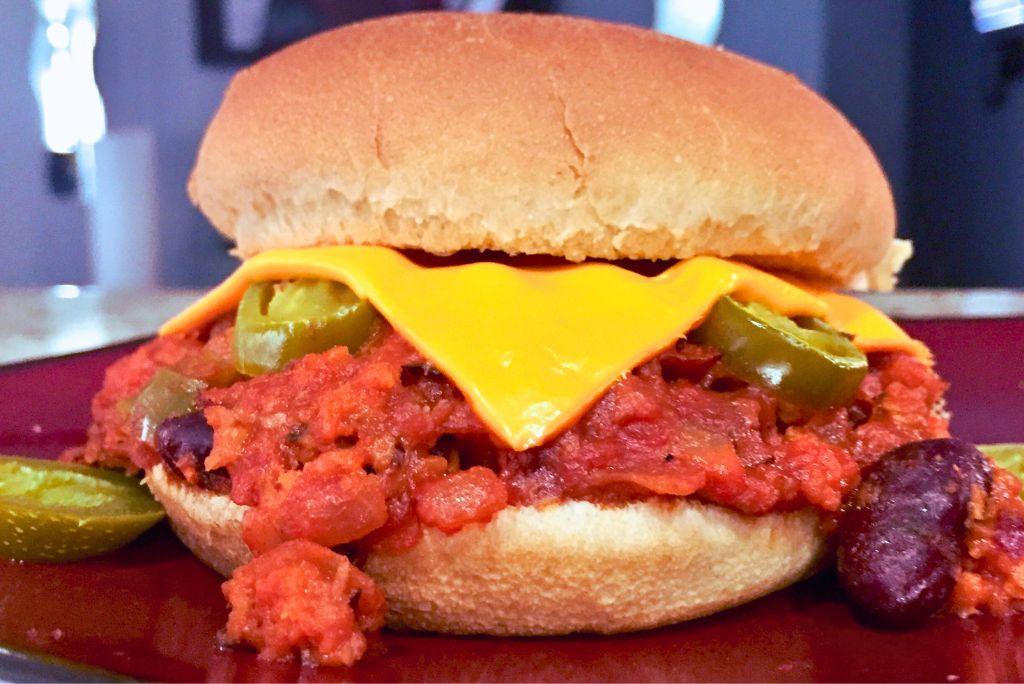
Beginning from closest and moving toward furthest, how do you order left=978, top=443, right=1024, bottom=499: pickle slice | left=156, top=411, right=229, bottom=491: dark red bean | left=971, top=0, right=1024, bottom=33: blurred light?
left=156, top=411, right=229, bottom=491: dark red bean → left=978, top=443, right=1024, bottom=499: pickle slice → left=971, top=0, right=1024, bottom=33: blurred light

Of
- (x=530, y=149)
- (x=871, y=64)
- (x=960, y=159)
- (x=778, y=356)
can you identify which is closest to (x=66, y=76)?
(x=871, y=64)

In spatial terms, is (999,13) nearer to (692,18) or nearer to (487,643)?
(692,18)

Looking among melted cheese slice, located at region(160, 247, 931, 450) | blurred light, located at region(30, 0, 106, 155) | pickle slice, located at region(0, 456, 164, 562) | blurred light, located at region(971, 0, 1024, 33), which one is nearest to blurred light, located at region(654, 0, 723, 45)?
blurred light, located at region(971, 0, 1024, 33)

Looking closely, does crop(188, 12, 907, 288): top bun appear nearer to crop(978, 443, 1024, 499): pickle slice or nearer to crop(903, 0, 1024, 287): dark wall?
crop(978, 443, 1024, 499): pickle slice

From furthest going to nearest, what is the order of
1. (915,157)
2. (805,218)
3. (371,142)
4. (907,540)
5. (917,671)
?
(915,157), (805,218), (371,142), (907,540), (917,671)

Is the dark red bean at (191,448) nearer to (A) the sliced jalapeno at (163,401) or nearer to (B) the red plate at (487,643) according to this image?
(A) the sliced jalapeno at (163,401)

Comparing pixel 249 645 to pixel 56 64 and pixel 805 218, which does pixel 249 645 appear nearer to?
pixel 805 218

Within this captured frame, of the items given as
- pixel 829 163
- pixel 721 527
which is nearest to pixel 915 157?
pixel 829 163
